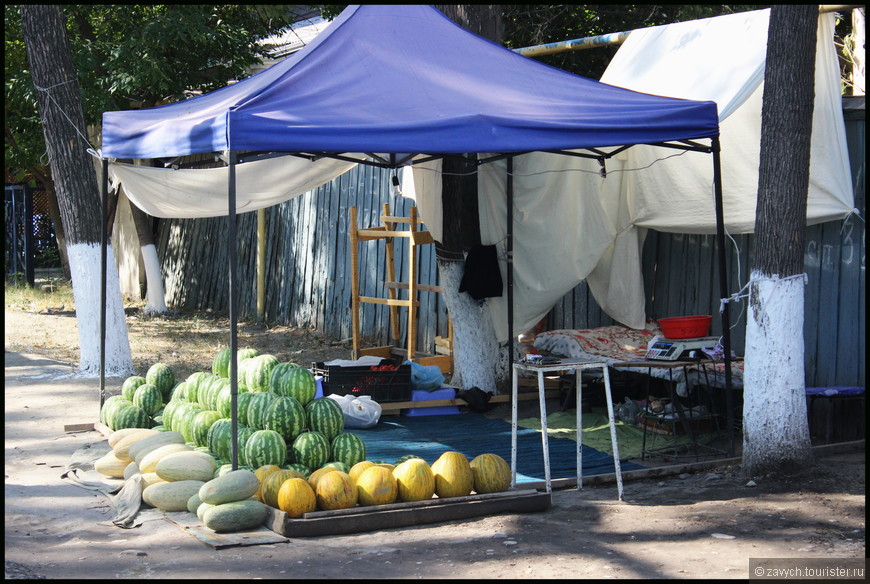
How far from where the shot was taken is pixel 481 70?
7145mm

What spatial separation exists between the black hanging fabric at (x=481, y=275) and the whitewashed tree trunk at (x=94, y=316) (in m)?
3.68

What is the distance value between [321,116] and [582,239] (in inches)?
148

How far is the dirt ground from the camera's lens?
15.0 feet

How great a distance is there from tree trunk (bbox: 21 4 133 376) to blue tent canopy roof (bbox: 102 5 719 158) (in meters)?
2.68

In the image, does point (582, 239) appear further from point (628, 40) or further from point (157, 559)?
point (157, 559)

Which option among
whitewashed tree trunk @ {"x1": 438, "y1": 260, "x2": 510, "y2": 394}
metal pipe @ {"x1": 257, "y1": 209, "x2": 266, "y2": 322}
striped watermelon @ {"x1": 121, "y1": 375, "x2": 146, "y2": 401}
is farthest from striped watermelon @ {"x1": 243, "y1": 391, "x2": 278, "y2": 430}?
metal pipe @ {"x1": 257, "y1": 209, "x2": 266, "y2": 322}

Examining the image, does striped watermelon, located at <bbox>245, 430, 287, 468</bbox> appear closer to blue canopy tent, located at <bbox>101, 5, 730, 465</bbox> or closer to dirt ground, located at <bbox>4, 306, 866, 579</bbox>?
blue canopy tent, located at <bbox>101, 5, 730, 465</bbox>

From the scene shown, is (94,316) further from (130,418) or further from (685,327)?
(685,327)

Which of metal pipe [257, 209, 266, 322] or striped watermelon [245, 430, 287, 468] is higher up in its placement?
metal pipe [257, 209, 266, 322]

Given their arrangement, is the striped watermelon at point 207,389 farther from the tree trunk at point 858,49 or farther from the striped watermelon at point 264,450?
the tree trunk at point 858,49

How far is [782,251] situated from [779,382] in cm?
88

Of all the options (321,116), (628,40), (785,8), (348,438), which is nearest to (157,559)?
(348,438)

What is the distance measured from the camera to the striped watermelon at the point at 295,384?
6.34 m

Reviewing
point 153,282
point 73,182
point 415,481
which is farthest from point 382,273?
point 415,481
